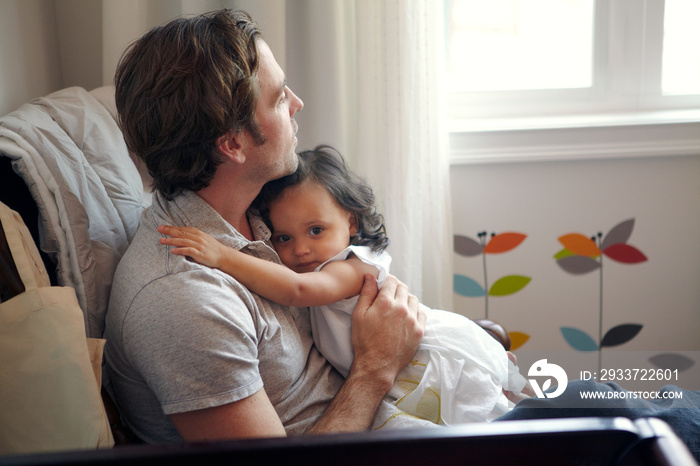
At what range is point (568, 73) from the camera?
2113 millimetres

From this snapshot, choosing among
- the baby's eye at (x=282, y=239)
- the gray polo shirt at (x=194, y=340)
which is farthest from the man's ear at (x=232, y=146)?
the baby's eye at (x=282, y=239)

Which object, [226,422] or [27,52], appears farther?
[27,52]

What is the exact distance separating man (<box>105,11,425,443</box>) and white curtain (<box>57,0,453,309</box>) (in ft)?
1.71

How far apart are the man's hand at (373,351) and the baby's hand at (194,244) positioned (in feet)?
1.17

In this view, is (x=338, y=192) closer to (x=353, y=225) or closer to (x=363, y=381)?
(x=353, y=225)

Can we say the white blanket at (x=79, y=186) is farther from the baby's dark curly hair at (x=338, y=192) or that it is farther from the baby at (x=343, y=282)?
the baby's dark curly hair at (x=338, y=192)

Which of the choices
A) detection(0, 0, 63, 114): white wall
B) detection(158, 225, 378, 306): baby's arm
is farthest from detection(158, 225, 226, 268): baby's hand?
detection(0, 0, 63, 114): white wall

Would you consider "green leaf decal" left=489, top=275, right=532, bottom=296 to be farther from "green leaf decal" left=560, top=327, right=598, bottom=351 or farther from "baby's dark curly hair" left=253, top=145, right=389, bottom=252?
"baby's dark curly hair" left=253, top=145, right=389, bottom=252

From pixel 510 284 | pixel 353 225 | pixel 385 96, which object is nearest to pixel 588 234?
pixel 510 284

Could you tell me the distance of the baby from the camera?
1.10 meters

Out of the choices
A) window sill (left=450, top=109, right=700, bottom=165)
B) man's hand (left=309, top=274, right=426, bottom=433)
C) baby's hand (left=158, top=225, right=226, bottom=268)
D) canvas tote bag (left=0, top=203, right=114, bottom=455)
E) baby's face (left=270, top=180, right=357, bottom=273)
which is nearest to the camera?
Answer: canvas tote bag (left=0, top=203, right=114, bottom=455)

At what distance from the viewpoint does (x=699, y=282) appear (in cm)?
207

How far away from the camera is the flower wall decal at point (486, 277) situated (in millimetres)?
2070

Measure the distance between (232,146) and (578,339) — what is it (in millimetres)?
1544
